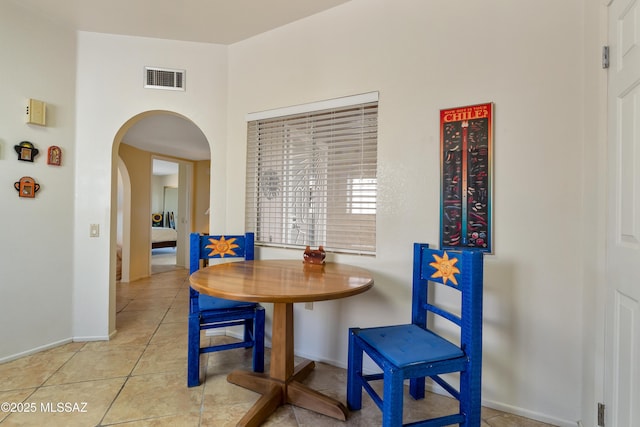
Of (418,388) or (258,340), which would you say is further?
(258,340)

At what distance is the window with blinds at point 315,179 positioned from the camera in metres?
2.15

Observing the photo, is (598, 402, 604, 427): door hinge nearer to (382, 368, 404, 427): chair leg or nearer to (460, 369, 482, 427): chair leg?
(460, 369, 482, 427): chair leg

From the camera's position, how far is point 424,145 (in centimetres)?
192

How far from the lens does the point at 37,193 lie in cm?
233

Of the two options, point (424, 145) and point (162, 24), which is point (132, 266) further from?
point (424, 145)

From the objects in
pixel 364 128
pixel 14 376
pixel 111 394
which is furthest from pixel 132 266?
pixel 364 128

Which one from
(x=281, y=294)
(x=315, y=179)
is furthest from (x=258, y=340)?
(x=315, y=179)

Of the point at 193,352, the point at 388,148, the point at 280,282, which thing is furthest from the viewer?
the point at 388,148

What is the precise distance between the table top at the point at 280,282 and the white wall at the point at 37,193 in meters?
1.66

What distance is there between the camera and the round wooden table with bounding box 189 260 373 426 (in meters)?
1.34

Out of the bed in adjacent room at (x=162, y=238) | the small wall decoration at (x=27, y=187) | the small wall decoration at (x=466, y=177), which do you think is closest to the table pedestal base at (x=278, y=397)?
the small wall decoration at (x=466, y=177)

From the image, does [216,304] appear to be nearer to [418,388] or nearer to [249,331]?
[249,331]

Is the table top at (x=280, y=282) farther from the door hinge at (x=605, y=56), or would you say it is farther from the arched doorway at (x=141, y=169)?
the arched doorway at (x=141, y=169)

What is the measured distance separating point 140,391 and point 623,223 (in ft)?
8.83
